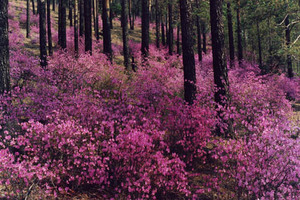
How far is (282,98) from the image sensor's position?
10594 mm

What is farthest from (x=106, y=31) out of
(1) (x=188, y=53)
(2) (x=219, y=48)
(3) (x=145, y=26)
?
(2) (x=219, y=48)

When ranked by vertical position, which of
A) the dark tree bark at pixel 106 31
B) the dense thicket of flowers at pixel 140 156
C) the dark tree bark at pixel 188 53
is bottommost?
the dense thicket of flowers at pixel 140 156

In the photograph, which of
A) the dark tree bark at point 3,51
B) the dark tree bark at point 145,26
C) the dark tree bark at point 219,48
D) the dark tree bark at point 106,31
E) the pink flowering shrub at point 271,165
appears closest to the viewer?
the pink flowering shrub at point 271,165

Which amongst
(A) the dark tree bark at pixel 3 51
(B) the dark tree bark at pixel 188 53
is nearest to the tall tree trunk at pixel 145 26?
(B) the dark tree bark at pixel 188 53

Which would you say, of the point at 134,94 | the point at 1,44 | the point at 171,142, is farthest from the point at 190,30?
the point at 1,44

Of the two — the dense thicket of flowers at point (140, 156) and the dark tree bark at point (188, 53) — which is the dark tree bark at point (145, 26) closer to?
the dark tree bark at point (188, 53)

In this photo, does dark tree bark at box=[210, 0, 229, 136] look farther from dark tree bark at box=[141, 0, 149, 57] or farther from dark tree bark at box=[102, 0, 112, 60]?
dark tree bark at box=[102, 0, 112, 60]

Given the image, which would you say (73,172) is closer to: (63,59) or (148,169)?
(148,169)

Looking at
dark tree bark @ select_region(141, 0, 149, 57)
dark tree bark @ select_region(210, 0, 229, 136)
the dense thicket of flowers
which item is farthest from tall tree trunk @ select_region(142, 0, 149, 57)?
the dense thicket of flowers

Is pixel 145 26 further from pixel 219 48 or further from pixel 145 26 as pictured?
pixel 219 48

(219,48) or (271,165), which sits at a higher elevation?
(219,48)

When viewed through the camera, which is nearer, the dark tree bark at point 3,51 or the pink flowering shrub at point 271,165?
the pink flowering shrub at point 271,165

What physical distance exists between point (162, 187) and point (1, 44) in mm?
5276

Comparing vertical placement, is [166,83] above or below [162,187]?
above
